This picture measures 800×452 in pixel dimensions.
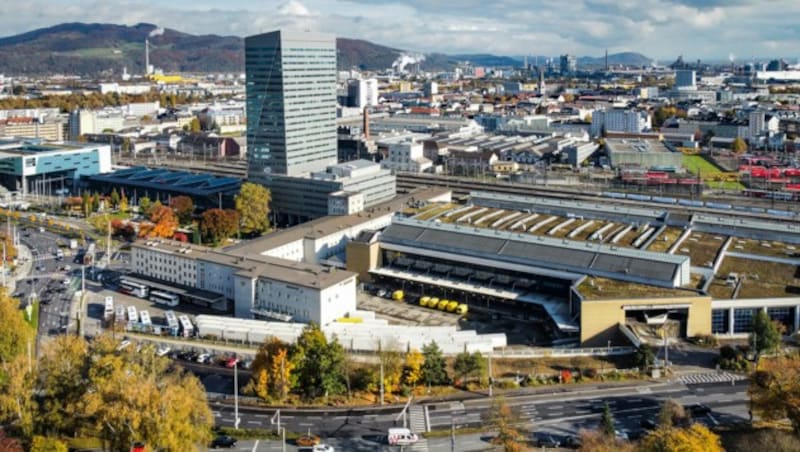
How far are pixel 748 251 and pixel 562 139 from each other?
2845cm

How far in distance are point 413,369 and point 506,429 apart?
3.32 m

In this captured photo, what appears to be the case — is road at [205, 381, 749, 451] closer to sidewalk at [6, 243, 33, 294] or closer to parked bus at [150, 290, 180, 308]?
parked bus at [150, 290, 180, 308]

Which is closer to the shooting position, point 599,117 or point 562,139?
point 562,139

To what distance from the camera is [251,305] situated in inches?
754

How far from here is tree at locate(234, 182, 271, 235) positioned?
91.5 feet

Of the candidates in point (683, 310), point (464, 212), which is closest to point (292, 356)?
Answer: point (683, 310)

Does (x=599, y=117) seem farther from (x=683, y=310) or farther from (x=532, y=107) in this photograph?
(x=683, y=310)

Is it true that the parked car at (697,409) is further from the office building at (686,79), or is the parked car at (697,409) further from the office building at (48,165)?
the office building at (686,79)

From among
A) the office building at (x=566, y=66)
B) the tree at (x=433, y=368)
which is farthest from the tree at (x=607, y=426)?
the office building at (x=566, y=66)

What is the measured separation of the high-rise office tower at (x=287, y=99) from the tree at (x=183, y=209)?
2.66 m

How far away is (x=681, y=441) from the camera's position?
33.4 feet

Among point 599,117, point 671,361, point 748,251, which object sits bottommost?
point 671,361

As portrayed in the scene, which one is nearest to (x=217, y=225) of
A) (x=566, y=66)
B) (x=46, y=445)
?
(x=46, y=445)

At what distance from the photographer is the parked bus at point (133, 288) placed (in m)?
21.0
